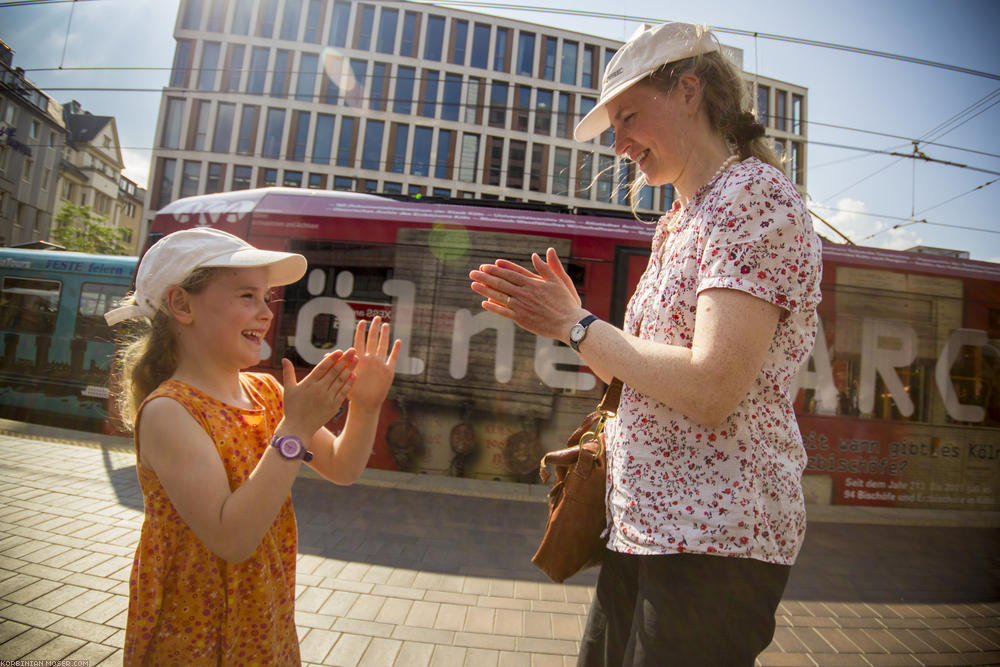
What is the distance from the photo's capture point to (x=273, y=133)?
31422mm

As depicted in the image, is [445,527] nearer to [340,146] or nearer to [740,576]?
[740,576]

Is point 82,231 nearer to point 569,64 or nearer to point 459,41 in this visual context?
point 459,41

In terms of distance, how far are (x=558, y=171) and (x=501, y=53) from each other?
9.37 metres

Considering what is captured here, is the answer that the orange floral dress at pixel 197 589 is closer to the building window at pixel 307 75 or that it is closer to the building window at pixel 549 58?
the building window at pixel 307 75

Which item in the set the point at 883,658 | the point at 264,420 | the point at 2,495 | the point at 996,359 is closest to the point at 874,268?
the point at 996,359

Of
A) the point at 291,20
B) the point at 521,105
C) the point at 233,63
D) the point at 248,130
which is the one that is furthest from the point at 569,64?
the point at 233,63

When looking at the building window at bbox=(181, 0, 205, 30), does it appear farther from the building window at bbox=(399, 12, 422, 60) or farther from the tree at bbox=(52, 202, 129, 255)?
the tree at bbox=(52, 202, 129, 255)

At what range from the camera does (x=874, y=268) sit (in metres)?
6.47

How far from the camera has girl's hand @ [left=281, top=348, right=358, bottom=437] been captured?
1.22m

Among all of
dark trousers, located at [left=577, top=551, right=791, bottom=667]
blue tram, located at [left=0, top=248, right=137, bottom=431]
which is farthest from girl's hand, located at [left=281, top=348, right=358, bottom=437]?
blue tram, located at [left=0, top=248, right=137, bottom=431]

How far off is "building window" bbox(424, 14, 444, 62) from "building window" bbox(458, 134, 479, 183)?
595 cm

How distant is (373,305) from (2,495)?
13.1ft

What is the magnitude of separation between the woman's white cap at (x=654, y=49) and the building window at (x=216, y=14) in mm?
39844

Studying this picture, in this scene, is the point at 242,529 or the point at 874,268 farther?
the point at 874,268
